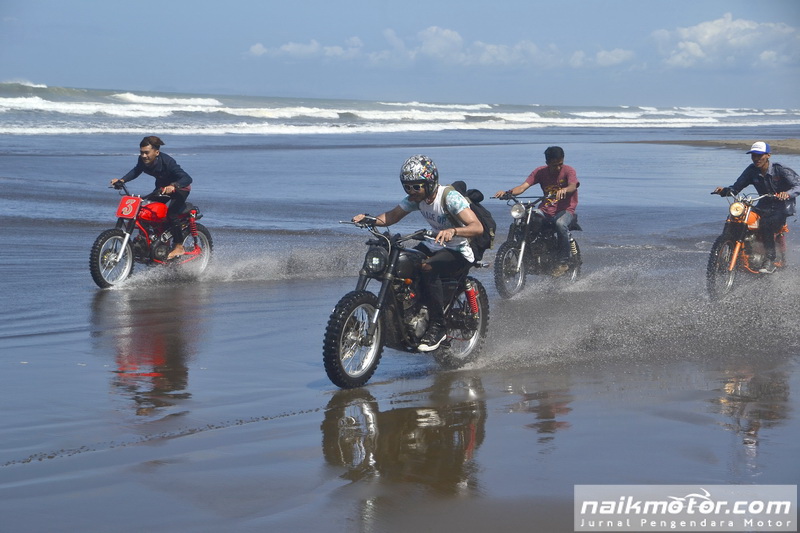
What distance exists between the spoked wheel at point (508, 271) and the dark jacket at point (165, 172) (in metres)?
4.09

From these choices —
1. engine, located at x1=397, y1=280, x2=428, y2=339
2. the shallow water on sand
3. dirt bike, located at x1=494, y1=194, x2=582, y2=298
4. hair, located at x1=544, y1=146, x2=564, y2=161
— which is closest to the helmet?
engine, located at x1=397, y1=280, x2=428, y2=339

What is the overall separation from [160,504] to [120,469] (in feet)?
1.84

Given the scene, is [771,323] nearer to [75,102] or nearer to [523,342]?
[523,342]

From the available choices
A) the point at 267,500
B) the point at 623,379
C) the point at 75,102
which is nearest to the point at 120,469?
the point at 267,500

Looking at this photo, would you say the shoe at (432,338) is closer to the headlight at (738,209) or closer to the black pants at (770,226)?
the headlight at (738,209)

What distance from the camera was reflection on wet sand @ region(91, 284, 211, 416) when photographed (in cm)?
644

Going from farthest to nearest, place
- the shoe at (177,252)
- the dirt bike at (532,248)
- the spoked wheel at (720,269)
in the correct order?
the shoe at (177,252) → the dirt bike at (532,248) → the spoked wheel at (720,269)

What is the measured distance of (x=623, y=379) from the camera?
22.8 feet

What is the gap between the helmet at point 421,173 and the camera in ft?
22.7

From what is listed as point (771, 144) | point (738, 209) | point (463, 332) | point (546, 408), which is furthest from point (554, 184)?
point (771, 144)

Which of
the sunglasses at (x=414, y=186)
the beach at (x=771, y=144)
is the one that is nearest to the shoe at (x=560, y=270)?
the sunglasses at (x=414, y=186)

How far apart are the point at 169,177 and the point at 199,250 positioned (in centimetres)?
105

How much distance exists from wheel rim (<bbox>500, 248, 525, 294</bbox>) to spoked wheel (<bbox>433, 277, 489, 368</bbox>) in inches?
132

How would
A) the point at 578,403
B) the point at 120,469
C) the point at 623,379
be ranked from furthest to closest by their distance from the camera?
1. the point at 623,379
2. the point at 578,403
3. the point at 120,469
